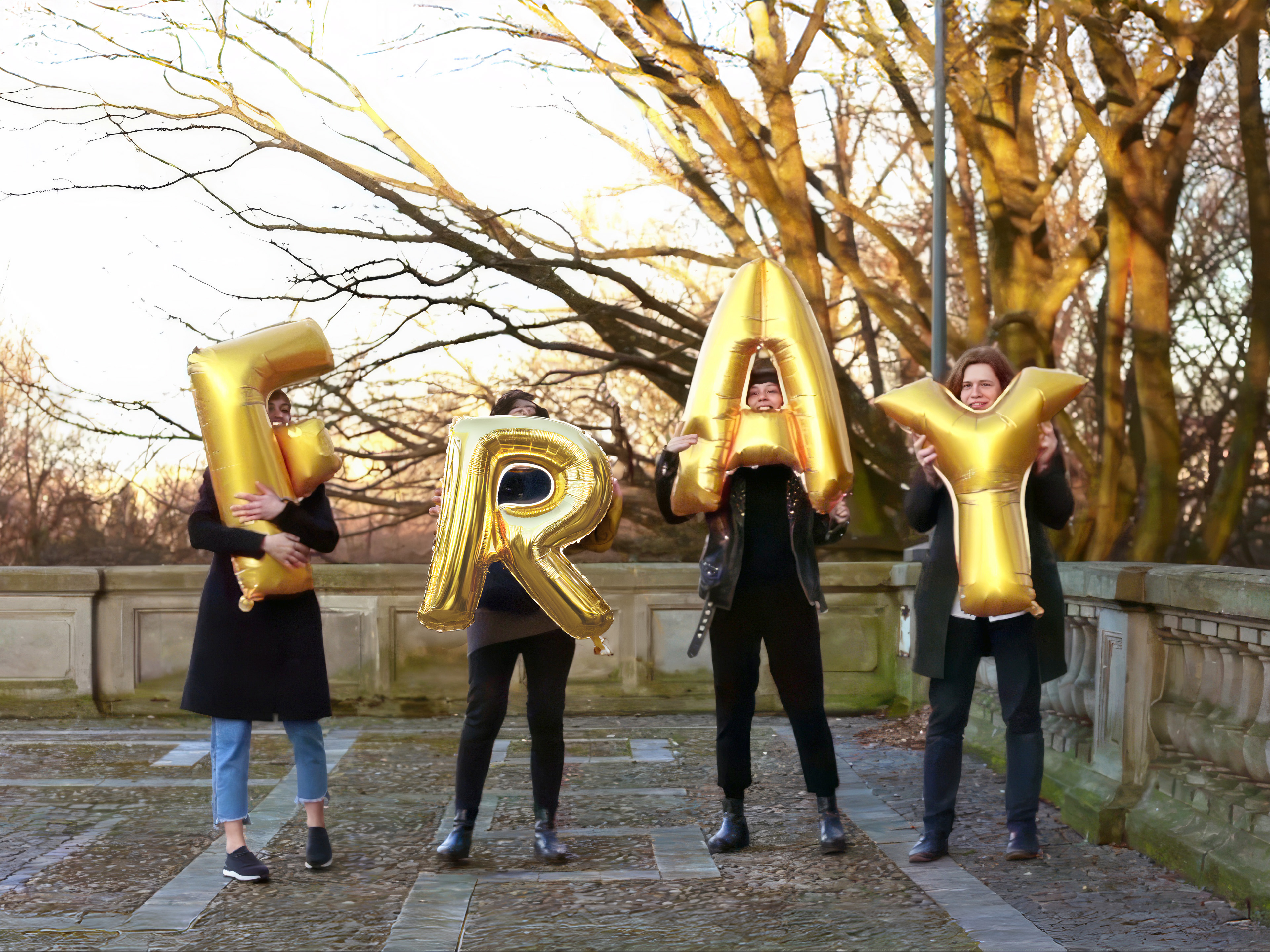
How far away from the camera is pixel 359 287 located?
1369 centimetres

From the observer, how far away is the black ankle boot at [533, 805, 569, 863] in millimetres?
4918

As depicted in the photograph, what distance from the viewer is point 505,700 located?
492 cm

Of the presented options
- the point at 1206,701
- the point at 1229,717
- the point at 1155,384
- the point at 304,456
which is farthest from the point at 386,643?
the point at 1155,384

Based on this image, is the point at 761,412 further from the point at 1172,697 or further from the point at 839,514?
the point at 1172,697

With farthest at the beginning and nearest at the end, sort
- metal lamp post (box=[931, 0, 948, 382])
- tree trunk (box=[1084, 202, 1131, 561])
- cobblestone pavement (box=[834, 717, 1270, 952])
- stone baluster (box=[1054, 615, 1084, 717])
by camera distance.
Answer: tree trunk (box=[1084, 202, 1131, 561]), metal lamp post (box=[931, 0, 948, 382]), stone baluster (box=[1054, 615, 1084, 717]), cobblestone pavement (box=[834, 717, 1270, 952])

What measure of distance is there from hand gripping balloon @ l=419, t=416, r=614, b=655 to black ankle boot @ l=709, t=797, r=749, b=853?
0.82 meters

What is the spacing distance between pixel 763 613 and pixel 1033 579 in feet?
3.13

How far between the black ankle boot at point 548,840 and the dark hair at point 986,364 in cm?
213

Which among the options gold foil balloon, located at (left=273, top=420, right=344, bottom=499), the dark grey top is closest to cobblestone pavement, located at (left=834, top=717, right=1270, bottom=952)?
the dark grey top

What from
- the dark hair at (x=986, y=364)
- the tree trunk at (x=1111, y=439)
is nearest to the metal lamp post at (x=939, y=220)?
the tree trunk at (x=1111, y=439)

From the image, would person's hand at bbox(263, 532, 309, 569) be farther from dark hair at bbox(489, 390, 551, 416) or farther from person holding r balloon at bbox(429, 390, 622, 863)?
dark hair at bbox(489, 390, 551, 416)

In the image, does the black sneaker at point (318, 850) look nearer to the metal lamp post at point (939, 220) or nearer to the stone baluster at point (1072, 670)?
the stone baluster at point (1072, 670)

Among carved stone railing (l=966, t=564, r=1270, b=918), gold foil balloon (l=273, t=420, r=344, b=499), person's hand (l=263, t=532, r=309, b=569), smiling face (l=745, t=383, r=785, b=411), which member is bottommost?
carved stone railing (l=966, t=564, r=1270, b=918)

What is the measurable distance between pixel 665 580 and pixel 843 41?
Answer: 6740 mm
